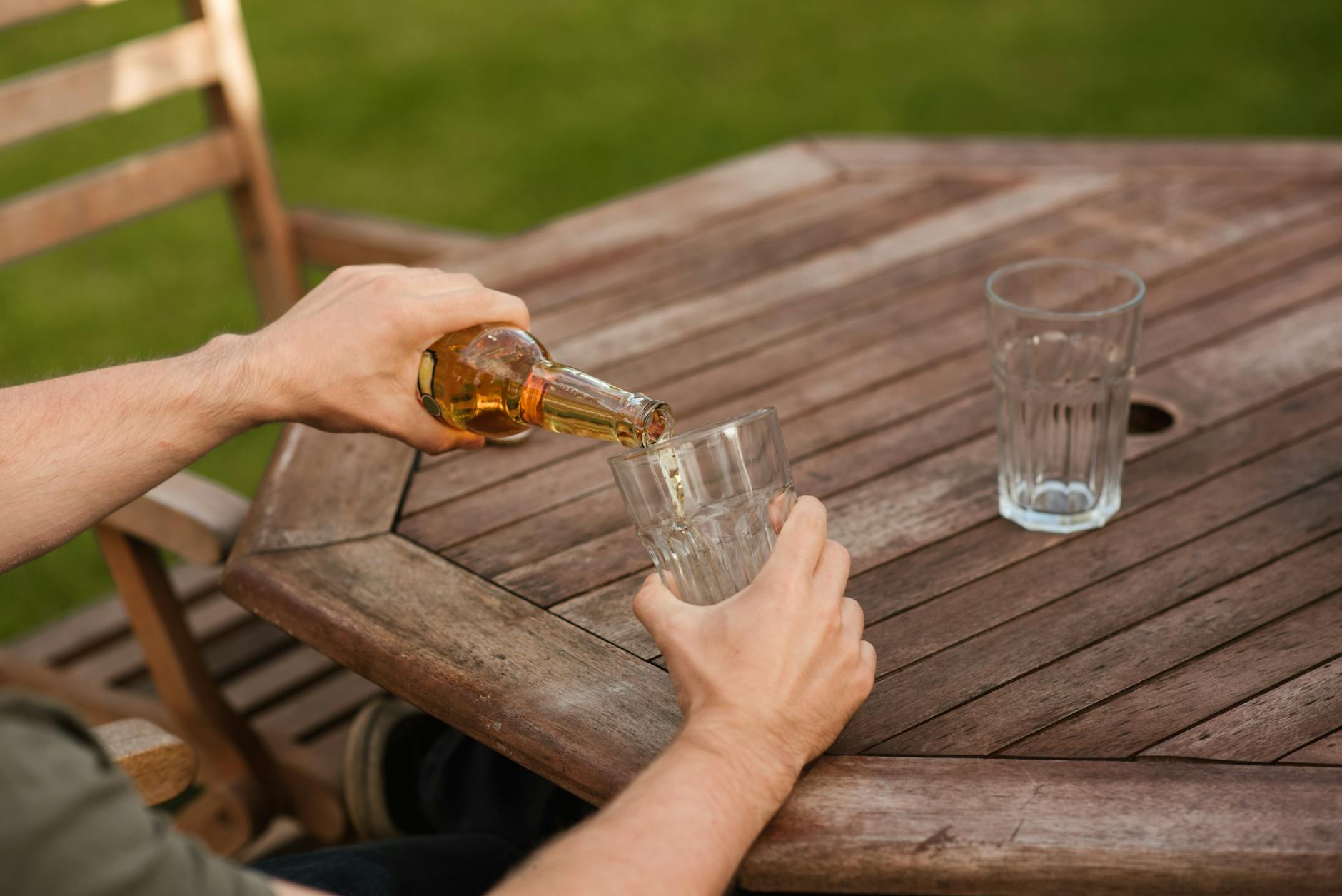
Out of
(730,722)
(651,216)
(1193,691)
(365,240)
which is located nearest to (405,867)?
(730,722)

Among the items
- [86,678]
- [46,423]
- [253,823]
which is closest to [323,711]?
[253,823]

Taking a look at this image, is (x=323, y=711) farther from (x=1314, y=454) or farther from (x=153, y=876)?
(x=1314, y=454)

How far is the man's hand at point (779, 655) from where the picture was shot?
937 mm

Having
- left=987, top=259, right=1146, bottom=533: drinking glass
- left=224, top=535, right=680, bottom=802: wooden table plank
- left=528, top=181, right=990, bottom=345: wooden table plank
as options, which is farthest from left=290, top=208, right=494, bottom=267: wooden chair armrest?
left=987, top=259, right=1146, bottom=533: drinking glass

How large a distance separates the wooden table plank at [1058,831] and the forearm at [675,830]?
3 cm

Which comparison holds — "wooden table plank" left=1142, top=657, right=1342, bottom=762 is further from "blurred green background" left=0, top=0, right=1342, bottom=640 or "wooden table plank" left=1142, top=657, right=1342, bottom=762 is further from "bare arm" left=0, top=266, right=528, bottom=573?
"blurred green background" left=0, top=0, right=1342, bottom=640

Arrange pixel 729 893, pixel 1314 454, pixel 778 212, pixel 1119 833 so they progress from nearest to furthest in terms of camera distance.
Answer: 1. pixel 1119 833
2. pixel 729 893
3. pixel 1314 454
4. pixel 778 212

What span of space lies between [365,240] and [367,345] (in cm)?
99

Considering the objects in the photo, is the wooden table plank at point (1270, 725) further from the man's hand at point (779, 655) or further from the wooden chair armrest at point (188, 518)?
the wooden chair armrest at point (188, 518)

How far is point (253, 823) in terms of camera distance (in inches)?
65.5

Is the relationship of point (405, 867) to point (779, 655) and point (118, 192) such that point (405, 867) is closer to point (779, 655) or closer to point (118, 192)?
point (779, 655)

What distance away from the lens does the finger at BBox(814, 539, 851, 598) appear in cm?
99

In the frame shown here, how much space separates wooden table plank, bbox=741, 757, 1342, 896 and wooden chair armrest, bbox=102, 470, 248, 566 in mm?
693

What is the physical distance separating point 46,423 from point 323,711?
66cm
